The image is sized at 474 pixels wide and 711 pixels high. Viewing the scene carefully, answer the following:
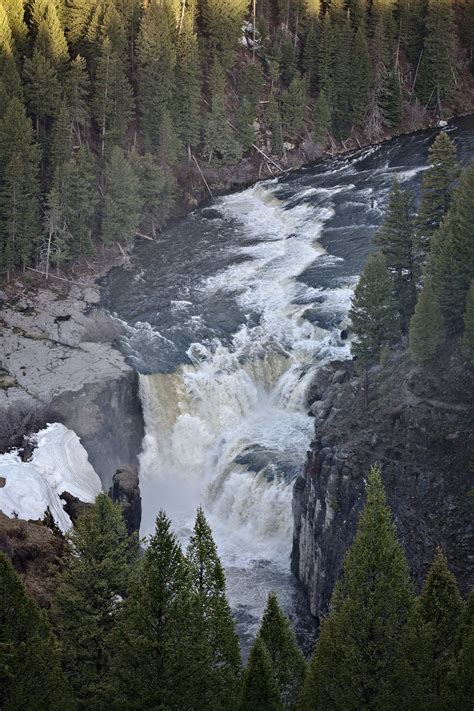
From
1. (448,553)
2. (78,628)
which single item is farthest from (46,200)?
(78,628)

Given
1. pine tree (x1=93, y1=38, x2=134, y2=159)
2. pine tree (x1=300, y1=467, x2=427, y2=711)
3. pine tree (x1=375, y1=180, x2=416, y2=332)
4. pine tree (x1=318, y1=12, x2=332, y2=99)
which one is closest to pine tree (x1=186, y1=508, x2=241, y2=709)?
pine tree (x1=300, y1=467, x2=427, y2=711)

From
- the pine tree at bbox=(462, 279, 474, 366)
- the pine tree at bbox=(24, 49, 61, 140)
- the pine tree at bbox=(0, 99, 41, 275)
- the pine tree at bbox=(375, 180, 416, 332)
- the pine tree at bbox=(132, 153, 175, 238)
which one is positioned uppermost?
the pine tree at bbox=(24, 49, 61, 140)

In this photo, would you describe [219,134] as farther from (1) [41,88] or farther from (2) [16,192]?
(2) [16,192]

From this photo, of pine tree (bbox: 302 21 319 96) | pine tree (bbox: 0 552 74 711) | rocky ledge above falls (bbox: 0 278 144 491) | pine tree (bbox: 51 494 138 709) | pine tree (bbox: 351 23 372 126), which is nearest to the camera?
pine tree (bbox: 0 552 74 711)

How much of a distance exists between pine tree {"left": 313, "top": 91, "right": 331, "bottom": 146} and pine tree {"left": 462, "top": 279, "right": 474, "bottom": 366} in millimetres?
65773

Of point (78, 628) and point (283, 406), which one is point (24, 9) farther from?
point (78, 628)

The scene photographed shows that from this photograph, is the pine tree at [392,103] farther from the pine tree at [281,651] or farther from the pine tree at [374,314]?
the pine tree at [281,651]

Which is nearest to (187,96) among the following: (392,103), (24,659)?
(392,103)

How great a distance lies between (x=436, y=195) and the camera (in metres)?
57.5

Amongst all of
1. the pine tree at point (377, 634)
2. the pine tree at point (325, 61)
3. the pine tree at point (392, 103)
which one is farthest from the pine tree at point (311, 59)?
the pine tree at point (377, 634)

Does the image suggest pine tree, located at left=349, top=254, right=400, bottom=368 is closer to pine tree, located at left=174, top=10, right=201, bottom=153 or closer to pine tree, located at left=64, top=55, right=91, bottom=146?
pine tree, located at left=64, top=55, right=91, bottom=146

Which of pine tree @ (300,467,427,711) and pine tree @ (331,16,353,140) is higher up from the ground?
pine tree @ (331,16,353,140)

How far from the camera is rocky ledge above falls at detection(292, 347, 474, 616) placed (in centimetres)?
4403

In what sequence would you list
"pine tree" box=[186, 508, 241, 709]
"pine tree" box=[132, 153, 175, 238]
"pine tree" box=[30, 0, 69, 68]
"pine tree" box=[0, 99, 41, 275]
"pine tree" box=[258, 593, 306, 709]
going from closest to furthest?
1. "pine tree" box=[186, 508, 241, 709]
2. "pine tree" box=[258, 593, 306, 709]
3. "pine tree" box=[0, 99, 41, 275]
4. "pine tree" box=[30, 0, 69, 68]
5. "pine tree" box=[132, 153, 175, 238]
